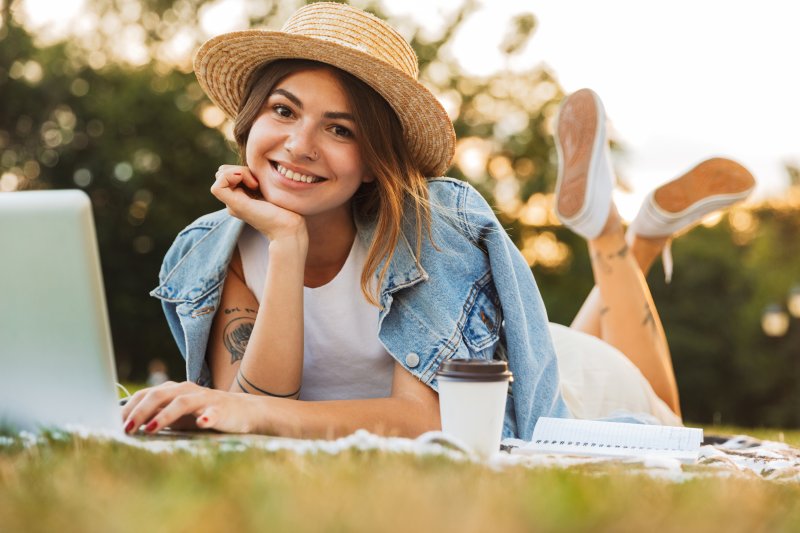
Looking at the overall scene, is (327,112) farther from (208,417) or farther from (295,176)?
(208,417)

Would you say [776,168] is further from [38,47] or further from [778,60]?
[38,47]

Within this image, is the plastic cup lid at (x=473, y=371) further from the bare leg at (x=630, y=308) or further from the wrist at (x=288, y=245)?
the bare leg at (x=630, y=308)

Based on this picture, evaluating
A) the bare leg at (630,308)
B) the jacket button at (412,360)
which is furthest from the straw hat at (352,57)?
the bare leg at (630,308)

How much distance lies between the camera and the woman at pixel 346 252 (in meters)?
3.06

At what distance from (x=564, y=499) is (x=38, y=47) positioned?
79.6ft

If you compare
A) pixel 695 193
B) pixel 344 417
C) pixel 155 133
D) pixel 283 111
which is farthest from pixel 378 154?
pixel 155 133

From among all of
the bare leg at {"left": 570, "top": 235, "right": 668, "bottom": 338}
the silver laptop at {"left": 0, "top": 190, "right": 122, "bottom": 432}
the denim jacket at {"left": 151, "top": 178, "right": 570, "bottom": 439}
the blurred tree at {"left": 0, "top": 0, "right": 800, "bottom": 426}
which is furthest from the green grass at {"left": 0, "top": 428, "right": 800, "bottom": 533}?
the blurred tree at {"left": 0, "top": 0, "right": 800, "bottom": 426}

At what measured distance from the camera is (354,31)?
3.19 m

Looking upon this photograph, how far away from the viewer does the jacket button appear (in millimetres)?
3070

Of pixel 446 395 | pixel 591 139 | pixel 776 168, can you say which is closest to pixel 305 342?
pixel 446 395

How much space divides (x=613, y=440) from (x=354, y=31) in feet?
5.21

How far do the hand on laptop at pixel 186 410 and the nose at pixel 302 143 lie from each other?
0.97 m

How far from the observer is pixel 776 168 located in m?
33.5

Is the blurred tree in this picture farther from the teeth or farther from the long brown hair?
the teeth
